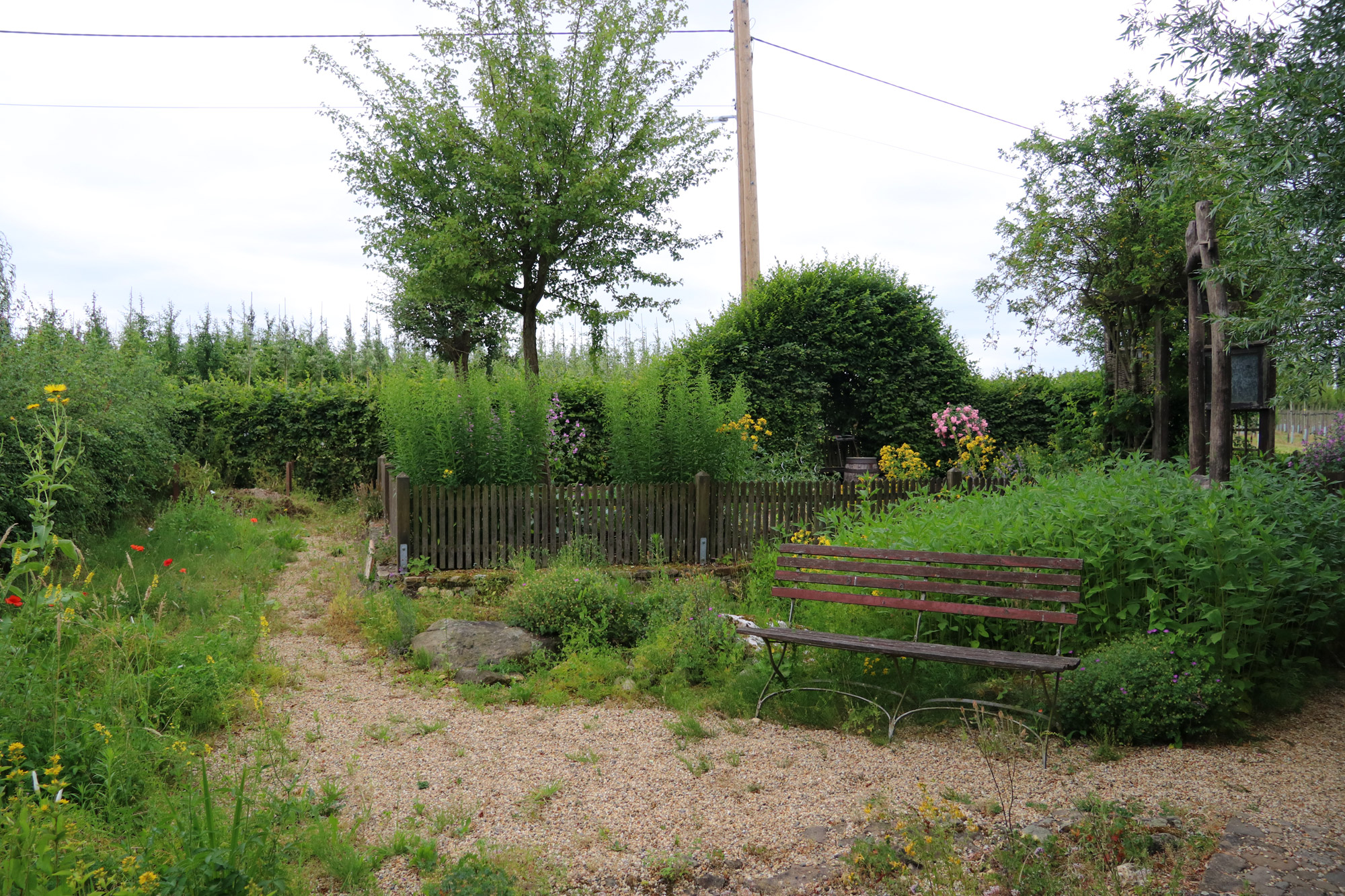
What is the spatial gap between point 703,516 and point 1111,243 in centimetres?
860

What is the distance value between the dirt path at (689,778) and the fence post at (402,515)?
111 inches

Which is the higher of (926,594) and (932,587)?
(932,587)

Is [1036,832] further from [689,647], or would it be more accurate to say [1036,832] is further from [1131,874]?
[689,647]

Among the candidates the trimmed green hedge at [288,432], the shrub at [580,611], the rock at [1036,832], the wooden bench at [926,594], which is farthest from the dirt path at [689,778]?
the trimmed green hedge at [288,432]

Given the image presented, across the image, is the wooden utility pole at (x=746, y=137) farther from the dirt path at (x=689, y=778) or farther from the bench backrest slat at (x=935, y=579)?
the dirt path at (x=689, y=778)

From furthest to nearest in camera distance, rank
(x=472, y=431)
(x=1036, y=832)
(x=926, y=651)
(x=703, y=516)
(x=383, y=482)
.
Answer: (x=383, y=482) < (x=703, y=516) < (x=472, y=431) < (x=926, y=651) < (x=1036, y=832)

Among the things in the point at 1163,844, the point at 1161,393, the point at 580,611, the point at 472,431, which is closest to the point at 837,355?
the point at 1161,393

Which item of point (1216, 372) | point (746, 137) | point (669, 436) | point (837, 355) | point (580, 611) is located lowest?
point (580, 611)

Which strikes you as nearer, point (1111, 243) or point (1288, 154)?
point (1288, 154)

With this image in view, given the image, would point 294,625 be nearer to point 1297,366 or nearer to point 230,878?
point 230,878

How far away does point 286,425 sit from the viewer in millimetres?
13266

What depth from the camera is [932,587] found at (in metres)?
5.10

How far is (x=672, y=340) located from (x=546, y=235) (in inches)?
123

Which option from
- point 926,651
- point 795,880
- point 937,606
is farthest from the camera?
point 937,606
